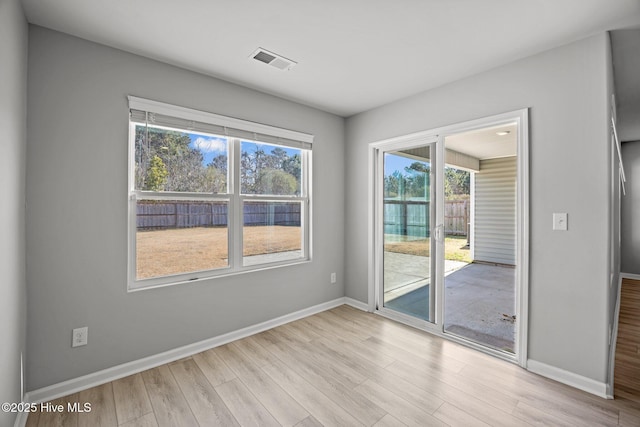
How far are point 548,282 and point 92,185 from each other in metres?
3.57

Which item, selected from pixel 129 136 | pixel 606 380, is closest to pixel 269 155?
pixel 129 136

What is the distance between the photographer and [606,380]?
197 centimetres

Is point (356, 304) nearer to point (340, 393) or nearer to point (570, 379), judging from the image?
point (340, 393)

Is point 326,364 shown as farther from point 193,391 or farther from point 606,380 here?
point 606,380

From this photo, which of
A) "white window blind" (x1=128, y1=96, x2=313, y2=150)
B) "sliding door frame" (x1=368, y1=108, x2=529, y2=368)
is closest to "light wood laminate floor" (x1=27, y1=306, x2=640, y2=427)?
"sliding door frame" (x1=368, y1=108, x2=529, y2=368)

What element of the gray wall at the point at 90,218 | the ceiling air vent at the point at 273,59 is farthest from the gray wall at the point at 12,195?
the ceiling air vent at the point at 273,59

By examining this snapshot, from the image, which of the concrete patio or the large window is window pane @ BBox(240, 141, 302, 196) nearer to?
the large window

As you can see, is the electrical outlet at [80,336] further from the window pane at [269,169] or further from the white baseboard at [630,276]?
the white baseboard at [630,276]

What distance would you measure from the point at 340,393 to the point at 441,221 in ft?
6.27

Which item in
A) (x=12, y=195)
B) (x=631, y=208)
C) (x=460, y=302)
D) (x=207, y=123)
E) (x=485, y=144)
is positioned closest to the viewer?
(x=12, y=195)

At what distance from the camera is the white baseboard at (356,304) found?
3.68 m

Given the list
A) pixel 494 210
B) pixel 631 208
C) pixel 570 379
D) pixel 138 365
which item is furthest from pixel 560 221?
pixel 631 208

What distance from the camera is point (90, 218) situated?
2.11 m

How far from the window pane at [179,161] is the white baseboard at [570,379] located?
10.2 ft
